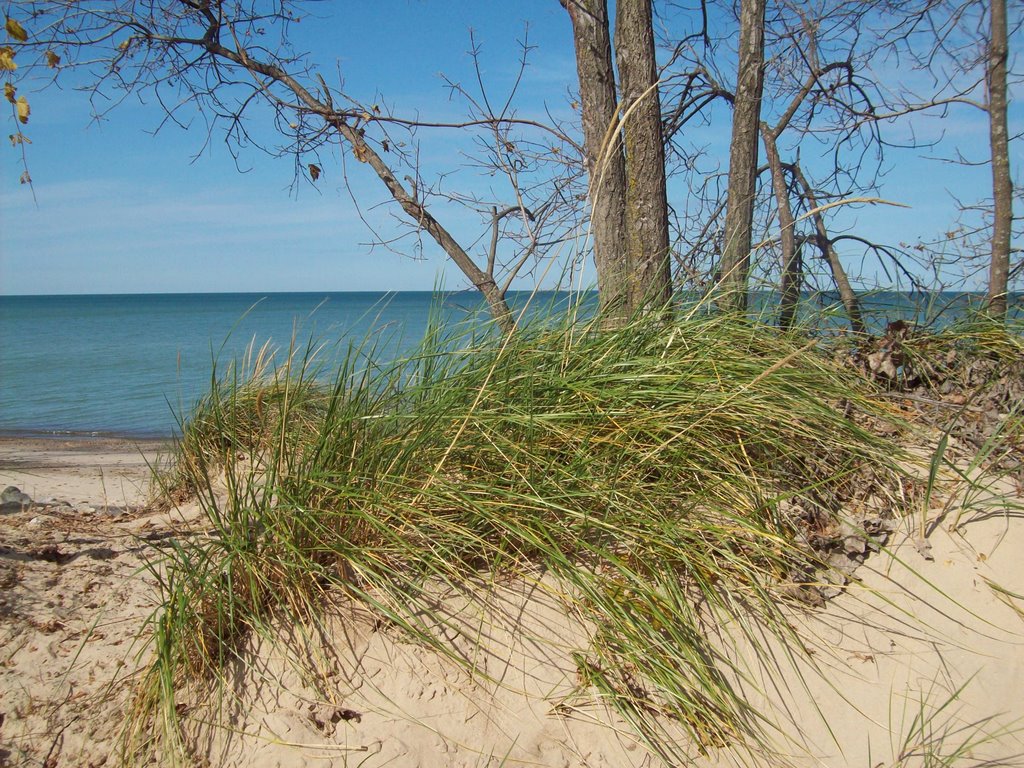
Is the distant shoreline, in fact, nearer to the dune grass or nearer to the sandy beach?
the sandy beach

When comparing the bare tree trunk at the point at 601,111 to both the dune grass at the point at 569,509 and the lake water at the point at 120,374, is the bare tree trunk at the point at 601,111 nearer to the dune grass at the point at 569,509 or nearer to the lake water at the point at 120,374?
the lake water at the point at 120,374

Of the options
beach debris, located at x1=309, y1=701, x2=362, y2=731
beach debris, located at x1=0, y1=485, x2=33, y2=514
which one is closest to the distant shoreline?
beach debris, located at x1=0, y1=485, x2=33, y2=514

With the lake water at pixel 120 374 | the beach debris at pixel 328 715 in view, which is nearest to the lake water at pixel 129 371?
the lake water at pixel 120 374

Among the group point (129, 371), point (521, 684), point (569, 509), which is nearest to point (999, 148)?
point (569, 509)

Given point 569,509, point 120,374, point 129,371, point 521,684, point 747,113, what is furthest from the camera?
point 129,371

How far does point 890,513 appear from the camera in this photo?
120 inches

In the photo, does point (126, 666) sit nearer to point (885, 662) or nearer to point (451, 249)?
point (885, 662)

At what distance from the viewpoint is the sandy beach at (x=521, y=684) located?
232 cm

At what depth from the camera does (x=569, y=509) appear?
266 cm

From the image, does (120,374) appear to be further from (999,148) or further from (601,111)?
(999,148)

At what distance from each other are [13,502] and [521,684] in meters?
3.59

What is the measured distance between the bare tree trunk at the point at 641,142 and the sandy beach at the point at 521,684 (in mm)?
2323

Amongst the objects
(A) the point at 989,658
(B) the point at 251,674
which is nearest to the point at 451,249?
(B) the point at 251,674

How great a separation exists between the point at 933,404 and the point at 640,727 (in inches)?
87.7
